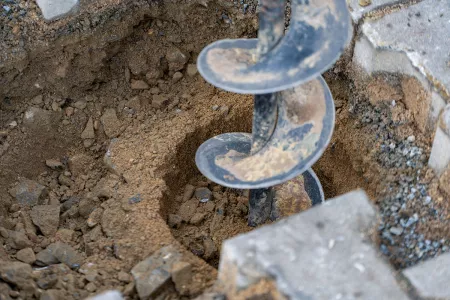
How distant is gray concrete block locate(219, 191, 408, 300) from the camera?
10.2 feet

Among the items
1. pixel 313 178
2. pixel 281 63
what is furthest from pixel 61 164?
pixel 281 63

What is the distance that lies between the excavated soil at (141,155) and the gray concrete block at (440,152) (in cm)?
7

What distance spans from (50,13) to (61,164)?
100 cm

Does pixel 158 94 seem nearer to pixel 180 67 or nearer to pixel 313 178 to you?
pixel 180 67

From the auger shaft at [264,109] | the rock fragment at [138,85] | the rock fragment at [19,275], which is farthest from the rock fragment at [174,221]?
the rock fragment at [138,85]

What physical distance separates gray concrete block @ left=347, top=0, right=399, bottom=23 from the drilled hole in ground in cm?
78

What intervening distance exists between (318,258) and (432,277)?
1.83 ft

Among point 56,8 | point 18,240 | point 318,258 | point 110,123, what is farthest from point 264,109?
point 56,8

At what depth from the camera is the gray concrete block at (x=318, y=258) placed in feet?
10.2

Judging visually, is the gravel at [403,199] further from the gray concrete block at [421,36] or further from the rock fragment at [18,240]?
the rock fragment at [18,240]

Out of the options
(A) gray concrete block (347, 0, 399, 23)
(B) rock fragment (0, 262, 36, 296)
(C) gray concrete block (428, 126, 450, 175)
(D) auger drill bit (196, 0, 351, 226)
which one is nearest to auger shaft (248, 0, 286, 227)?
(D) auger drill bit (196, 0, 351, 226)

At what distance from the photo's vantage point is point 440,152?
12.8 feet

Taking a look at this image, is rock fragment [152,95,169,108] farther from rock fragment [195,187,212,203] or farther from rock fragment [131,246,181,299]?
rock fragment [131,246,181,299]

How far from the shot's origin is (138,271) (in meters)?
3.68
